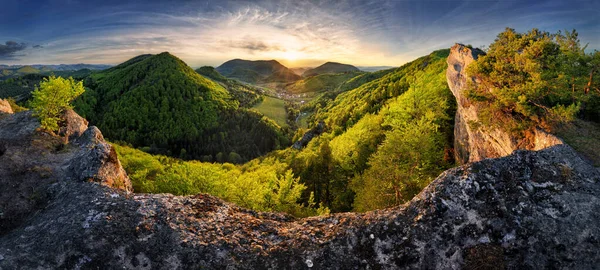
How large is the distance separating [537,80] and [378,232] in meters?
21.5

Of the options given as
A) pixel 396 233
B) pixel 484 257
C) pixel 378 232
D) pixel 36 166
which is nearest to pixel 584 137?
pixel 484 257

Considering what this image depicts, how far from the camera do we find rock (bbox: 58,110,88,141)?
3262 centimetres

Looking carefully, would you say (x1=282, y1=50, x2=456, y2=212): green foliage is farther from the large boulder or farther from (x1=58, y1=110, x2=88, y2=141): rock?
(x1=58, y1=110, x2=88, y2=141): rock

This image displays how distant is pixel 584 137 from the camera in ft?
62.6

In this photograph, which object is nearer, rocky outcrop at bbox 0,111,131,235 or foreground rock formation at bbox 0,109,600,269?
foreground rock formation at bbox 0,109,600,269

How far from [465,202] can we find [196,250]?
12669 mm

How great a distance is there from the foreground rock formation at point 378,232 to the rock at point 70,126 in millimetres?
23688

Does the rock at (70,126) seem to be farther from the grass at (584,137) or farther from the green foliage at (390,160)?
the grass at (584,137)

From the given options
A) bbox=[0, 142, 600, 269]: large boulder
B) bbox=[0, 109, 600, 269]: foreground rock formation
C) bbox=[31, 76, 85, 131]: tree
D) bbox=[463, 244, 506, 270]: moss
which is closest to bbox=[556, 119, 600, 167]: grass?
bbox=[0, 109, 600, 269]: foreground rock formation

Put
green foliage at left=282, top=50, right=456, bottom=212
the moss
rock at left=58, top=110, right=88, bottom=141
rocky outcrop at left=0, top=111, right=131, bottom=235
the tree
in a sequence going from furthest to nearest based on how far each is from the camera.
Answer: rock at left=58, top=110, right=88, bottom=141 → green foliage at left=282, top=50, right=456, bottom=212 → the tree → rocky outcrop at left=0, top=111, right=131, bottom=235 → the moss

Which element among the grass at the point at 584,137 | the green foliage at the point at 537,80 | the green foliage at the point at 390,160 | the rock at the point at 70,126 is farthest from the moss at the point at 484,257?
the rock at the point at 70,126

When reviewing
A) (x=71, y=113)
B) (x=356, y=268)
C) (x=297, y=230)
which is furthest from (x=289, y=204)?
(x=71, y=113)

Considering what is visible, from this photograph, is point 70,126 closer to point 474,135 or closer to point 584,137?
point 474,135

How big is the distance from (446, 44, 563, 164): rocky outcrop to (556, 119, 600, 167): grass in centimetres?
94
